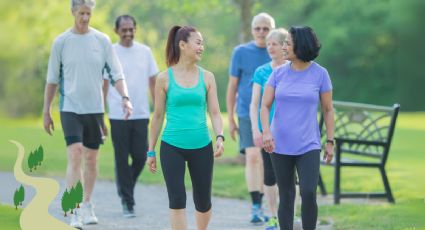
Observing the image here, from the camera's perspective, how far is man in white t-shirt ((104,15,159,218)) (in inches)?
454

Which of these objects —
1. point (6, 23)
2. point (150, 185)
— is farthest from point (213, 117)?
point (6, 23)

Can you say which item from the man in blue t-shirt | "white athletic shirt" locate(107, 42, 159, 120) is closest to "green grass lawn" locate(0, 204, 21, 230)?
"white athletic shirt" locate(107, 42, 159, 120)

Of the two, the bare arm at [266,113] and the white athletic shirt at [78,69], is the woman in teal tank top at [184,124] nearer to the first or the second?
the bare arm at [266,113]

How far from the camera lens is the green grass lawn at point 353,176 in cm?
1094

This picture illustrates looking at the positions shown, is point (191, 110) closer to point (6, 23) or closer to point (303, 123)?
point (303, 123)

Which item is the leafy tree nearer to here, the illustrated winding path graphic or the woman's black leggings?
the illustrated winding path graphic

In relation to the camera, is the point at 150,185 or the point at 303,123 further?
the point at 150,185

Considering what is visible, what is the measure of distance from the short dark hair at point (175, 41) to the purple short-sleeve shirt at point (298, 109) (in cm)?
82

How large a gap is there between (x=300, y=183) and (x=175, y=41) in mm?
1440

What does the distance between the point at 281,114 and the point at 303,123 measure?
19 centimetres

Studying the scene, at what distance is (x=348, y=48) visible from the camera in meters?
56.5

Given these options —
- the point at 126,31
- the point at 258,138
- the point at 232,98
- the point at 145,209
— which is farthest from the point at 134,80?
the point at 258,138

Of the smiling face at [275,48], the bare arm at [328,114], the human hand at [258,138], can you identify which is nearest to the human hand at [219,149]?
the bare arm at [328,114]

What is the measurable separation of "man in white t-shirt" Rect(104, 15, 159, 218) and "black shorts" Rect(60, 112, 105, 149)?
912 millimetres
